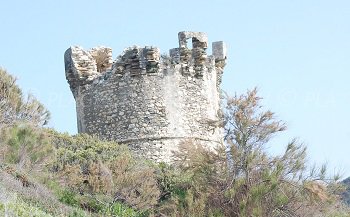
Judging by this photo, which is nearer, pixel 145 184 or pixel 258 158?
pixel 258 158

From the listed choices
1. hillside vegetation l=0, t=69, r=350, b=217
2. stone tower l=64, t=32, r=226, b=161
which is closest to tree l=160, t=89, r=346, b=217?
hillside vegetation l=0, t=69, r=350, b=217

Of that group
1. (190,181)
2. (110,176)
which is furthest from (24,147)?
(190,181)

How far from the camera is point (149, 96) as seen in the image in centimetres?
2381

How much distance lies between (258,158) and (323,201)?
1568mm

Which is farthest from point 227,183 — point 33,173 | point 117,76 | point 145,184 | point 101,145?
point 117,76

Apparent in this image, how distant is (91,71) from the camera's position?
81.9 feet

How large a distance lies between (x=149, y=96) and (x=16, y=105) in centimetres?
357

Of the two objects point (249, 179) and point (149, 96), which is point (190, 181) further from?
point (149, 96)

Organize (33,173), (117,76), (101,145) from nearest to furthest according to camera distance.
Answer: (33,173) → (101,145) → (117,76)

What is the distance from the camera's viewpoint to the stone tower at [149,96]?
77.8 feet

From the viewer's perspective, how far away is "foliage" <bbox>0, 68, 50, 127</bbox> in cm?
2368

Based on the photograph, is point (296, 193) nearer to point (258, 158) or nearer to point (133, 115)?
point (258, 158)

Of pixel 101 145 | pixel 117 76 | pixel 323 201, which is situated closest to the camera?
pixel 323 201

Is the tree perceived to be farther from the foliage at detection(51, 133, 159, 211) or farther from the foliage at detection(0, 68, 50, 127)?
the foliage at detection(0, 68, 50, 127)
